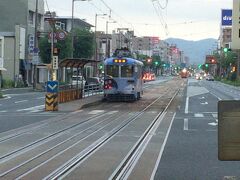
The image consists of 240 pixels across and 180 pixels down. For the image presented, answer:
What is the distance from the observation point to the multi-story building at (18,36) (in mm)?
70375

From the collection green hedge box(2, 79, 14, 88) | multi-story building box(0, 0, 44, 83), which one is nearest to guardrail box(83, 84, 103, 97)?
green hedge box(2, 79, 14, 88)

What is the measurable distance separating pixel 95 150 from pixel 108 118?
10.7 metres

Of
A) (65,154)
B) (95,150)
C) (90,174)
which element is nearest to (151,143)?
(95,150)

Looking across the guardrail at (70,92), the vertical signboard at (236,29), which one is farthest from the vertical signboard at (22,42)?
the vertical signboard at (236,29)

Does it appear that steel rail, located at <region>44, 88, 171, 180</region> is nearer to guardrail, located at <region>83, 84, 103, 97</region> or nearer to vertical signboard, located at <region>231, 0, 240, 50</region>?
vertical signboard, located at <region>231, 0, 240, 50</region>

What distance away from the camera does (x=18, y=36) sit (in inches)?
2808

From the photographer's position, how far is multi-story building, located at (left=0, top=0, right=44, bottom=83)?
70.4 m

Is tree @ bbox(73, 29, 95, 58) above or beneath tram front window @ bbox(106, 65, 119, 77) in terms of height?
above

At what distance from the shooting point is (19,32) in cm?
7156

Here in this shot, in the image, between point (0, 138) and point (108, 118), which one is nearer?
point (0, 138)

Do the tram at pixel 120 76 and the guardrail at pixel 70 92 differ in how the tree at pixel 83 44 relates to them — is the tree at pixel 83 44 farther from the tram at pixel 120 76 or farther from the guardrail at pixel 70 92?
the tram at pixel 120 76

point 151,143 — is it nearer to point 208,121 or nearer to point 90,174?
point 90,174

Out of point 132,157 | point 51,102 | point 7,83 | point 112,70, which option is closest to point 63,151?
point 132,157

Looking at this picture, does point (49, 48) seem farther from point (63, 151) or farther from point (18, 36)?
point (63, 151)
